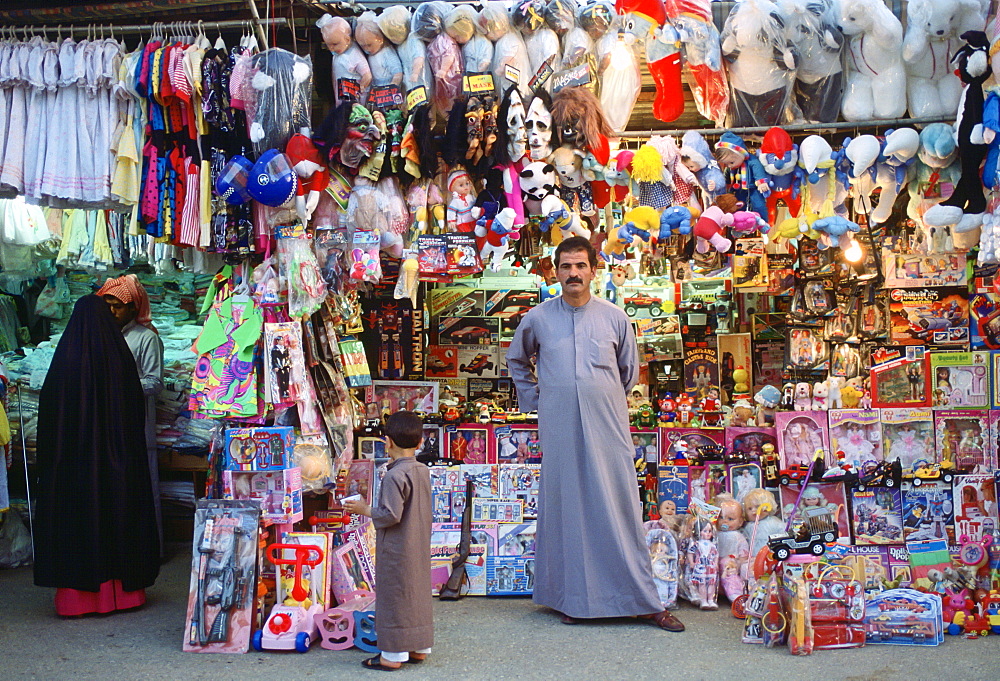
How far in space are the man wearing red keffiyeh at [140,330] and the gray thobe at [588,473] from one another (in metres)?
2.54

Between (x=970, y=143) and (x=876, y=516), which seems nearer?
(x=970, y=143)

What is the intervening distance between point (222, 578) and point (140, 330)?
7.07 feet

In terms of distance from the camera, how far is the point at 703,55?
5.13 metres

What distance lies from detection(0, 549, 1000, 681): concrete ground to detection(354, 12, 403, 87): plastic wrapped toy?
9.40 feet

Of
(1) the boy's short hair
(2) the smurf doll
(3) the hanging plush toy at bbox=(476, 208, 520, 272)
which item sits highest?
(2) the smurf doll

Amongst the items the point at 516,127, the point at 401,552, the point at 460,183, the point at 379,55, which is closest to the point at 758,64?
the point at 516,127

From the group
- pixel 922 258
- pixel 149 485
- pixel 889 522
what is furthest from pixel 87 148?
pixel 922 258

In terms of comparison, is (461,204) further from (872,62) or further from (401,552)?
(872,62)

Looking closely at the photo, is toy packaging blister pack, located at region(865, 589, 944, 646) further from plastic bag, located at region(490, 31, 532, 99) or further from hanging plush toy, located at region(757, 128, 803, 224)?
plastic bag, located at region(490, 31, 532, 99)

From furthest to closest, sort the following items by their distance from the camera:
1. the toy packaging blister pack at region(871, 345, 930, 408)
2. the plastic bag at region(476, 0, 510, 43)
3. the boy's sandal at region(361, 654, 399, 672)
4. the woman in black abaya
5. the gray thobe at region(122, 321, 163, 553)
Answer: the gray thobe at region(122, 321, 163, 553), the toy packaging blister pack at region(871, 345, 930, 408), the plastic bag at region(476, 0, 510, 43), the woman in black abaya, the boy's sandal at region(361, 654, 399, 672)

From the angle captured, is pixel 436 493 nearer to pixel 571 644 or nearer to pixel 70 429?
pixel 571 644

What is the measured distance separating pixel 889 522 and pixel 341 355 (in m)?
3.08

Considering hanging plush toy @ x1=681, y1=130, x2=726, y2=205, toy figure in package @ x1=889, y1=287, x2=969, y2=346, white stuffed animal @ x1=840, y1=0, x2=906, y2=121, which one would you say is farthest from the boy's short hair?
toy figure in package @ x1=889, y1=287, x2=969, y2=346

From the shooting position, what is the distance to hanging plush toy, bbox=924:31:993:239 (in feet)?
15.3
